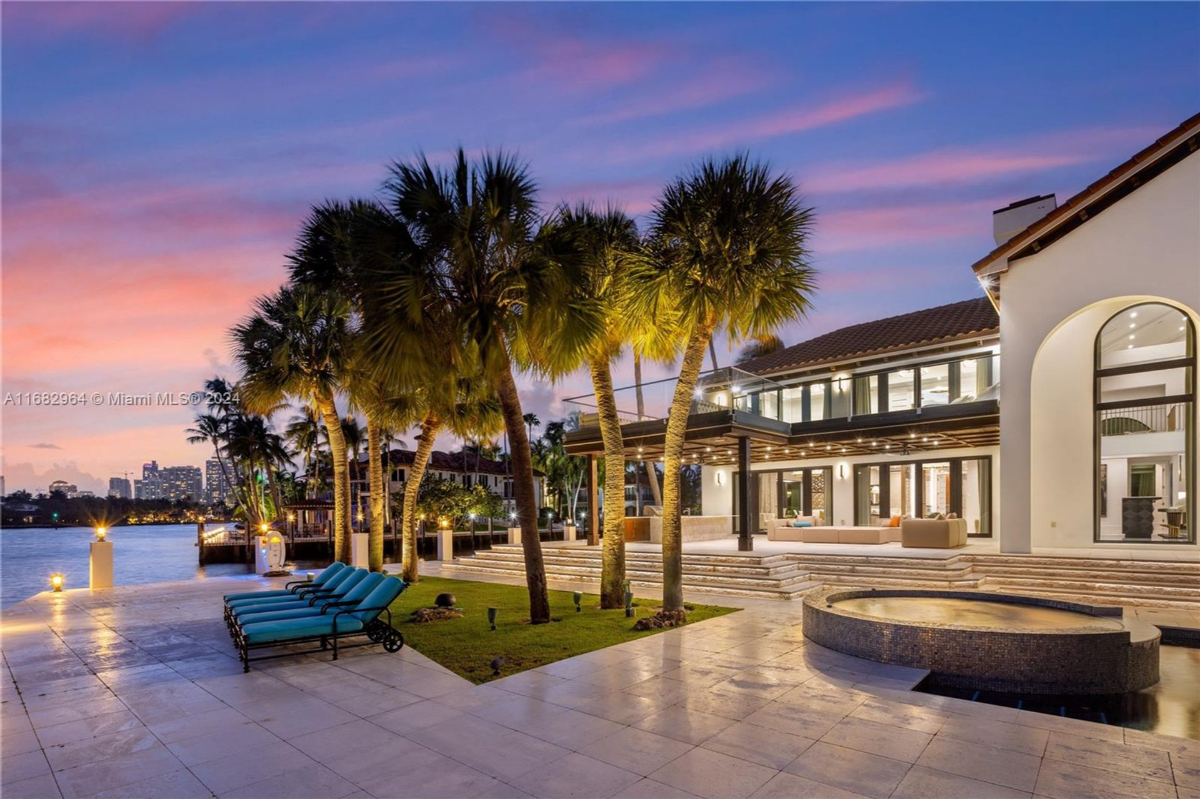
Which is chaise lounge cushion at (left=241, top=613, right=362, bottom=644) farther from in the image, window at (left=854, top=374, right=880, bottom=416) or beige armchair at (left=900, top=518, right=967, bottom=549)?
window at (left=854, top=374, right=880, bottom=416)

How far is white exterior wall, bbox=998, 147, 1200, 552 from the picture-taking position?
557 inches

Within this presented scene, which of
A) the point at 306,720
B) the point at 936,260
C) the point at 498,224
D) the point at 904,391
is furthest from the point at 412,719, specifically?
the point at 936,260

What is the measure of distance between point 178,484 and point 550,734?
389ft

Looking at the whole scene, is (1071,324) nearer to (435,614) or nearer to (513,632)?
(513,632)

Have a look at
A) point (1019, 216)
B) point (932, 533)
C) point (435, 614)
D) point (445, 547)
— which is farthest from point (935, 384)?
point (435, 614)

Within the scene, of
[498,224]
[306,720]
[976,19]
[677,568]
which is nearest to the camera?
[306,720]

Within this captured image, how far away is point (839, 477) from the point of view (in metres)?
24.7

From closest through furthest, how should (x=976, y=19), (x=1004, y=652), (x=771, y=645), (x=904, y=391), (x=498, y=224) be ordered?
(x=1004, y=652) < (x=771, y=645) < (x=498, y=224) < (x=976, y=19) < (x=904, y=391)

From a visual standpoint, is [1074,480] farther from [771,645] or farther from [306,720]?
[306,720]

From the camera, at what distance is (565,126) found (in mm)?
15320

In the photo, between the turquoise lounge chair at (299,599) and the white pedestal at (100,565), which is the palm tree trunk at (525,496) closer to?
the turquoise lounge chair at (299,599)

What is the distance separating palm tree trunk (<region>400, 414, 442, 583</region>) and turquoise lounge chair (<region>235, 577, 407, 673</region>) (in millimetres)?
7046

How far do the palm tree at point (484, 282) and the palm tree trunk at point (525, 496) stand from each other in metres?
0.02

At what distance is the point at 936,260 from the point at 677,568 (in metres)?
37.4
